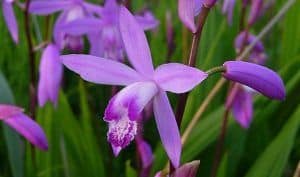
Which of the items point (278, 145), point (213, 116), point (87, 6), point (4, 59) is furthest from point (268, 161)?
point (4, 59)

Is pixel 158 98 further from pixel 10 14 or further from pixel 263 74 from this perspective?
pixel 10 14

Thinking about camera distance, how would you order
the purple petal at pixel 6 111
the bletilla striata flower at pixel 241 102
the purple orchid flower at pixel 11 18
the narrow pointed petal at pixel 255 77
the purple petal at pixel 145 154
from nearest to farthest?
the narrow pointed petal at pixel 255 77 < the purple petal at pixel 6 111 < the purple petal at pixel 145 154 < the bletilla striata flower at pixel 241 102 < the purple orchid flower at pixel 11 18

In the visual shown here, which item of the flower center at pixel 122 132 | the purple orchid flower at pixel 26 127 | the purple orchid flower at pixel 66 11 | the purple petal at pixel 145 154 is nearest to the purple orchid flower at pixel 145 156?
the purple petal at pixel 145 154

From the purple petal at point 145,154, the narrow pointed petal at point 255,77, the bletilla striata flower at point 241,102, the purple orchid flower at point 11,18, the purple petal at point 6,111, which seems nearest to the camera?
the narrow pointed petal at point 255,77

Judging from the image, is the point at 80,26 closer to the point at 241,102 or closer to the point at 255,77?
the point at 241,102

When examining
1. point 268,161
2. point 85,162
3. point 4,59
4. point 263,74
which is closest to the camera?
point 263,74

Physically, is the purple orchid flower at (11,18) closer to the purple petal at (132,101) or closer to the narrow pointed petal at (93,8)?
the narrow pointed petal at (93,8)

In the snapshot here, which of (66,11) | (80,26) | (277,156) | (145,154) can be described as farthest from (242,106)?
(66,11)
